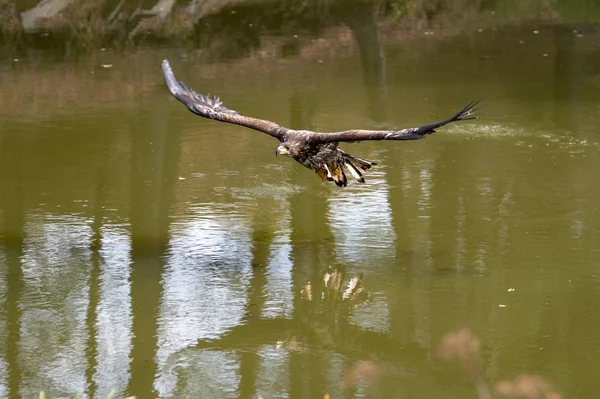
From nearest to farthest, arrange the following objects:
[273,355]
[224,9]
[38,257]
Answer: [273,355] → [38,257] → [224,9]

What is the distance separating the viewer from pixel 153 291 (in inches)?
314

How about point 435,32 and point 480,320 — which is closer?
point 480,320

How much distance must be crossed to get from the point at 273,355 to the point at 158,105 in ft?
25.0

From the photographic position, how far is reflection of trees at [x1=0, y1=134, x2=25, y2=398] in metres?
6.94

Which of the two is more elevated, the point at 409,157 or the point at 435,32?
the point at 435,32

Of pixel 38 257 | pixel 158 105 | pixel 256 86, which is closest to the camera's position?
pixel 38 257

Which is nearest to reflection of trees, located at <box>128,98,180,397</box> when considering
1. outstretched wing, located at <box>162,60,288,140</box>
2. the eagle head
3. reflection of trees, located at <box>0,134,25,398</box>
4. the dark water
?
the dark water

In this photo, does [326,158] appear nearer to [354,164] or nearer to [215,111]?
[354,164]

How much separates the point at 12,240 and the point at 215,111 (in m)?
2.09

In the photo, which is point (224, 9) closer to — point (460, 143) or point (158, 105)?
point (158, 105)

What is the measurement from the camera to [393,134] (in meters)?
7.45

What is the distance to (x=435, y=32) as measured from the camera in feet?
63.0

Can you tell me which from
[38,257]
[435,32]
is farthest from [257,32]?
[38,257]

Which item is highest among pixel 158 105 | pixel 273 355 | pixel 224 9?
pixel 224 9
